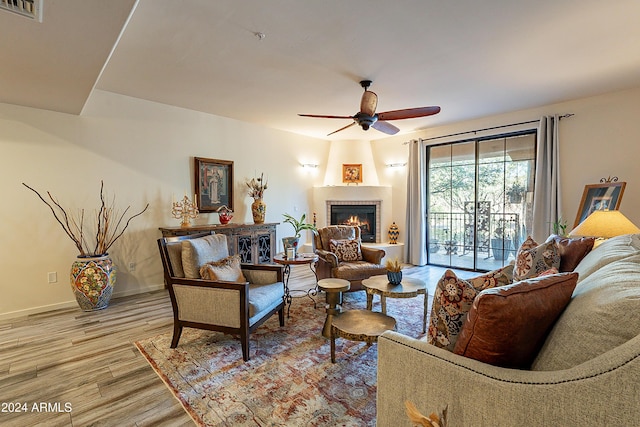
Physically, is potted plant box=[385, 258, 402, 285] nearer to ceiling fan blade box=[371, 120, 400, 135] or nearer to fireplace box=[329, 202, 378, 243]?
ceiling fan blade box=[371, 120, 400, 135]

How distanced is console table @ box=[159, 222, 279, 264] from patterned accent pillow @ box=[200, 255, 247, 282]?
1.69m

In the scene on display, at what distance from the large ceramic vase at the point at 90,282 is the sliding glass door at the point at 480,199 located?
18.0ft

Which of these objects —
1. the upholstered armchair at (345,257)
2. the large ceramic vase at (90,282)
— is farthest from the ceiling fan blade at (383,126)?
the large ceramic vase at (90,282)

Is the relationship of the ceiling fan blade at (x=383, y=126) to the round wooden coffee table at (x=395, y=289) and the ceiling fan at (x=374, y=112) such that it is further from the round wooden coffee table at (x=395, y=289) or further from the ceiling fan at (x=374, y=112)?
the round wooden coffee table at (x=395, y=289)

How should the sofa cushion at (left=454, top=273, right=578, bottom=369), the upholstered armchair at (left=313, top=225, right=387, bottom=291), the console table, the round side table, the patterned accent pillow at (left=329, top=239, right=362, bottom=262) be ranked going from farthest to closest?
the console table → the patterned accent pillow at (left=329, top=239, right=362, bottom=262) → the upholstered armchair at (left=313, top=225, right=387, bottom=291) → the round side table → the sofa cushion at (left=454, top=273, right=578, bottom=369)

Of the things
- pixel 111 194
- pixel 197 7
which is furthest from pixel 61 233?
pixel 197 7

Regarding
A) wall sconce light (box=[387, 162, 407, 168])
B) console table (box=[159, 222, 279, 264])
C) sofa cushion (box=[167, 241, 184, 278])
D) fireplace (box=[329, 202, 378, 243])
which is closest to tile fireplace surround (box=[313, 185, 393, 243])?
fireplace (box=[329, 202, 378, 243])

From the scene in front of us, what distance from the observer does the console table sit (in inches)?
171

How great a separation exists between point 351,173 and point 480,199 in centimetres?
264

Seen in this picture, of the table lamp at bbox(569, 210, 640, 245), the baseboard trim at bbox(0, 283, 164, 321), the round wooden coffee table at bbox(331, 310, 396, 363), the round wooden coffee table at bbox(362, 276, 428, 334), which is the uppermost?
the table lamp at bbox(569, 210, 640, 245)

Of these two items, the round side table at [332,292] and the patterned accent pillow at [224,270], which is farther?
the round side table at [332,292]

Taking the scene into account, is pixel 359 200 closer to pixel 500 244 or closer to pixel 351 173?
pixel 351 173

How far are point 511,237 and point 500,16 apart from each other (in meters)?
3.97

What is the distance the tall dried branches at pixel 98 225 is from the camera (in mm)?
3662
